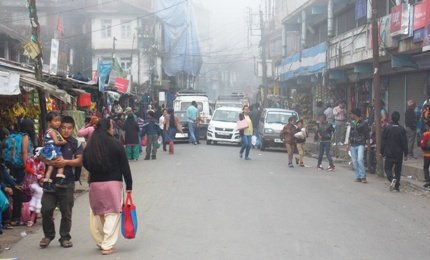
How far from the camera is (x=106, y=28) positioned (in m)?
51.8

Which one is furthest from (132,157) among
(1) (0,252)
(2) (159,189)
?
(1) (0,252)

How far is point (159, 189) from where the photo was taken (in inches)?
523

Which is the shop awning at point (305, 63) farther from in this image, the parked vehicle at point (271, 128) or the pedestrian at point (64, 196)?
the pedestrian at point (64, 196)

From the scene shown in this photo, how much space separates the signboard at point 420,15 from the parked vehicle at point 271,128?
831 centimetres

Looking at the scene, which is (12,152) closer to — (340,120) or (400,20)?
(400,20)

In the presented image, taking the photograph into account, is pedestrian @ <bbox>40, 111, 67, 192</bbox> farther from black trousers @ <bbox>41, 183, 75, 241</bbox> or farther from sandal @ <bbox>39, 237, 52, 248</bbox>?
sandal @ <bbox>39, 237, 52, 248</bbox>

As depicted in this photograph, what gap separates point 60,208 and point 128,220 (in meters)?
0.97

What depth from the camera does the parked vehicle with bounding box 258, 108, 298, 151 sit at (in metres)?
26.0

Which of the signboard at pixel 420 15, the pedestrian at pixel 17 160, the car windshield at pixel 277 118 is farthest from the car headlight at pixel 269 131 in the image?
the pedestrian at pixel 17 160

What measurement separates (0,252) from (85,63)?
42.7 m

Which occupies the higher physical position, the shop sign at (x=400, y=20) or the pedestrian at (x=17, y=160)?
the shop sign at (x=400, y=20)

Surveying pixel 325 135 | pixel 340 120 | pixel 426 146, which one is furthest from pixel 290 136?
pixel 340 120

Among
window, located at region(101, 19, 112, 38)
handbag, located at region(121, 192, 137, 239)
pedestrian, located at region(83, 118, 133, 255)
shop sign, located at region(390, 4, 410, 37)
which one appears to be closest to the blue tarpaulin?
A: window, located at region(101, 19, 112, 38)

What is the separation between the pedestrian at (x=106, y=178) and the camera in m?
7.45
